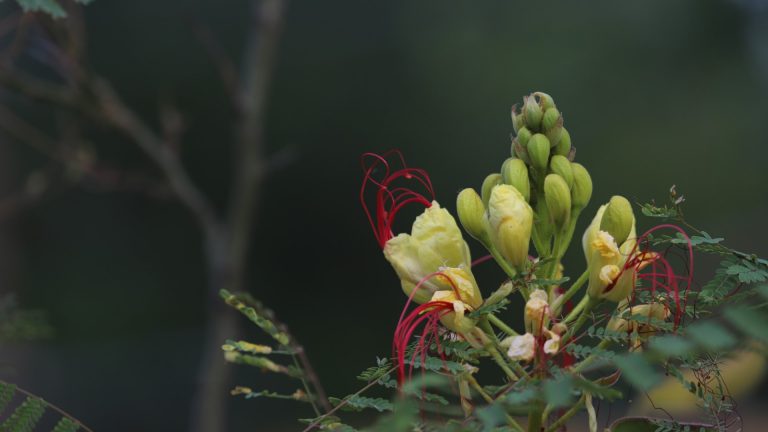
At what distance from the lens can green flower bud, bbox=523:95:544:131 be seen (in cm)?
83

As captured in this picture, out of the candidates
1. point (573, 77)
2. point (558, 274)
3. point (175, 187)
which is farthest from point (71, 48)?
point (573, 77)

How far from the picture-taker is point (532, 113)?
2.72ft

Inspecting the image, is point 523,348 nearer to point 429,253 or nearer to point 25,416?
point 429,253

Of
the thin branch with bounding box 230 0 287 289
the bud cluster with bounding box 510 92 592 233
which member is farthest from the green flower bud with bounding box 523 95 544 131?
the thin branch with bounding box 230 0 287 289

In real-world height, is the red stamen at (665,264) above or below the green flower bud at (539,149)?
below

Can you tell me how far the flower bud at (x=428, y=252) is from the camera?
833 millimetres

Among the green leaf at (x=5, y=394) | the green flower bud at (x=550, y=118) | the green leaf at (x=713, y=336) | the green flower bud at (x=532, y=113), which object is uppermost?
the green leaf at (x=5, y=394)

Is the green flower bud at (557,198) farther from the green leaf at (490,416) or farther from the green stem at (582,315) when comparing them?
the green leaf at (490,416)

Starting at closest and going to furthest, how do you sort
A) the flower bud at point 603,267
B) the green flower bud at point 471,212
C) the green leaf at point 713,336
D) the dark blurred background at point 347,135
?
the green leaf at point 713,336, the flower bud at point 603,267, the green flower bud at point 471,212, the dark blurred background at point 347,135

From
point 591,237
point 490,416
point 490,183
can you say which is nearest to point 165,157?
point 490,183

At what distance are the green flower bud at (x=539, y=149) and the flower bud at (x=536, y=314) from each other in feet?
0.46

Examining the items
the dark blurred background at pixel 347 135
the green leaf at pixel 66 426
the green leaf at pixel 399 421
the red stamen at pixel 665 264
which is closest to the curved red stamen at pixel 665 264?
the red stamen at pixel 665 264

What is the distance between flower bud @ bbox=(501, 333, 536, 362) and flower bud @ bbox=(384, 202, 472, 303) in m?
0.13

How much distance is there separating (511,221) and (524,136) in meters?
0.10
